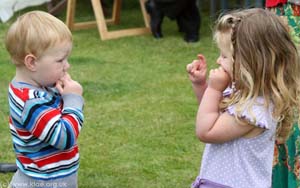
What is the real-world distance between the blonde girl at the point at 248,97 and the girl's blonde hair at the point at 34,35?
1.79 ft

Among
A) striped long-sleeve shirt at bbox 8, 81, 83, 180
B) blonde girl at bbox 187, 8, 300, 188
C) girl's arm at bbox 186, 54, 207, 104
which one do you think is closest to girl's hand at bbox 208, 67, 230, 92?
blonde girl at bbox 187, 8, 300, 188

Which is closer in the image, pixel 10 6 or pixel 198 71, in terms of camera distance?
pixel 198 71

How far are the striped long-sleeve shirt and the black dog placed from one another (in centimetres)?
557

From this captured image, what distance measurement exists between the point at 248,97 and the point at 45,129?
0.69 metres

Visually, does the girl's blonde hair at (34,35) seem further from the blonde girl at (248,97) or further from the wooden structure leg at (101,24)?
the wooden structure leg at (101,24)

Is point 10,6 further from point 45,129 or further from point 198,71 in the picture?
point 45,129

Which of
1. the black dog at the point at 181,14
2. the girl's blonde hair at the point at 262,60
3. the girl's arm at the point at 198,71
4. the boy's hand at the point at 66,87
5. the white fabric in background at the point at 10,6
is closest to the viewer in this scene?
the girl's blonde hair at the point at 262,60

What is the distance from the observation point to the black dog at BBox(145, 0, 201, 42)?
7.91 m

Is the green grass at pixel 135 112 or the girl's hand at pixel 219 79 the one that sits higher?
the girl's hand at pixel 219 79

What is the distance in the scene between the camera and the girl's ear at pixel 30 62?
233 cm

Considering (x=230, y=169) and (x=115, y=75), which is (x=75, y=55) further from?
(x=230, y=169)

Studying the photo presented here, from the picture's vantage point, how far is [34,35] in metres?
2.32

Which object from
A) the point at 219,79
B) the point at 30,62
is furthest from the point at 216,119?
the point at 30,62

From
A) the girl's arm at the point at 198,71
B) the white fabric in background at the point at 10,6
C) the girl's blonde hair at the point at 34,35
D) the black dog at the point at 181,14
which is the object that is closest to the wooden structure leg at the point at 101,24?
the black dog at the point at 181,14
